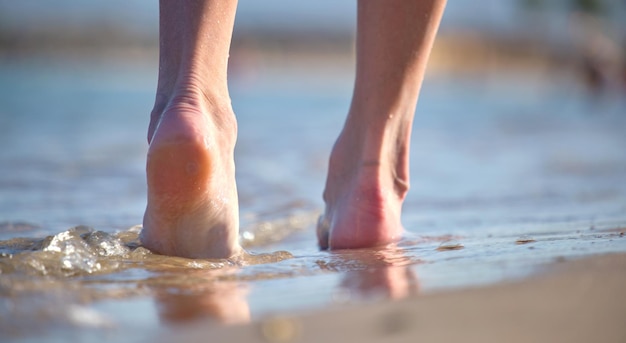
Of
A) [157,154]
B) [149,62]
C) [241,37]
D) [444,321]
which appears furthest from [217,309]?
[241,37]

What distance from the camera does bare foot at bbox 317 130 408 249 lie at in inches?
55.4

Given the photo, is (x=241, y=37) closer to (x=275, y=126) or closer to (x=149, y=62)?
(x=149, y=62)

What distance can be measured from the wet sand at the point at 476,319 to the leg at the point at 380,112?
1.91ft

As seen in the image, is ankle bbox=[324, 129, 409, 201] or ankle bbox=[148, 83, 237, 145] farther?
ankle bbox=[324, 129, 409, 201]

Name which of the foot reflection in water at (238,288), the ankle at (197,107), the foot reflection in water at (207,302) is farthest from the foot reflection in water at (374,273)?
the ankle at (197,107)

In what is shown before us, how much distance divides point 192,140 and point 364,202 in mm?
379

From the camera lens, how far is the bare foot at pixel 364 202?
1.41 m

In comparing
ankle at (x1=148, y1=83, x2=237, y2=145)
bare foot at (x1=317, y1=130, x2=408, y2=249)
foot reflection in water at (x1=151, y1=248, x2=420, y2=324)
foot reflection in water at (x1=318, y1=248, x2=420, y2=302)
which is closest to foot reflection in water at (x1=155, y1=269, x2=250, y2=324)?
foot reflection in water at (x1=151, y1=248, x2=420, y2=324)

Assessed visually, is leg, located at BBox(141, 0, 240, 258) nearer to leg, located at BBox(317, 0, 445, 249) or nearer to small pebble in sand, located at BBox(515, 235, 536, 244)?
leg, located at BBox(317, 0, 445, 249)

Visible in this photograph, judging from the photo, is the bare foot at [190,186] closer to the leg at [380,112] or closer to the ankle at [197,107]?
the ankle at [197,107]

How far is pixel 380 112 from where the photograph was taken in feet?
4.67

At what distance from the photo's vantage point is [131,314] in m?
0.83

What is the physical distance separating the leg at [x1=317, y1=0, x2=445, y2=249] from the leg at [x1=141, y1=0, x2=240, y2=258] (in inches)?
10.0

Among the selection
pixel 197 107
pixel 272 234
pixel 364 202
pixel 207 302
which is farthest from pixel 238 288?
pixel 272 234
